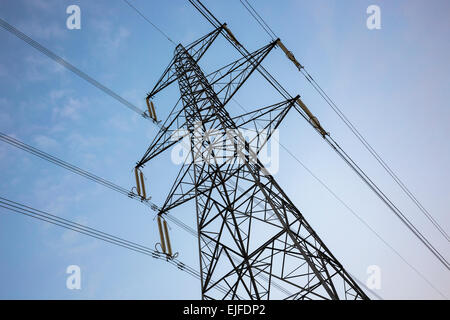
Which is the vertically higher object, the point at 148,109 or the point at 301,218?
the point at 148,109

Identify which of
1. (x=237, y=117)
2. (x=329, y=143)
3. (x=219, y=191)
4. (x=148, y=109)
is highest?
(x=148, y=109)

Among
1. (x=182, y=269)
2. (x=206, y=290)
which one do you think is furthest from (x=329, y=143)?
(x=182, y=269)

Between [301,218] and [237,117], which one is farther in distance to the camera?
[237,117]

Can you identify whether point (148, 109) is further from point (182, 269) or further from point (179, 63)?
point (182, 269)

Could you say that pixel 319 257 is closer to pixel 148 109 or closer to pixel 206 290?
pixel 206 290

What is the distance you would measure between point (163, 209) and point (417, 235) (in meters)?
7.64

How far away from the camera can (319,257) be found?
5.96 meters

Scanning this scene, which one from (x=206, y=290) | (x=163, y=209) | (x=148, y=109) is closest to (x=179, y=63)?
(x=148, y=109)
